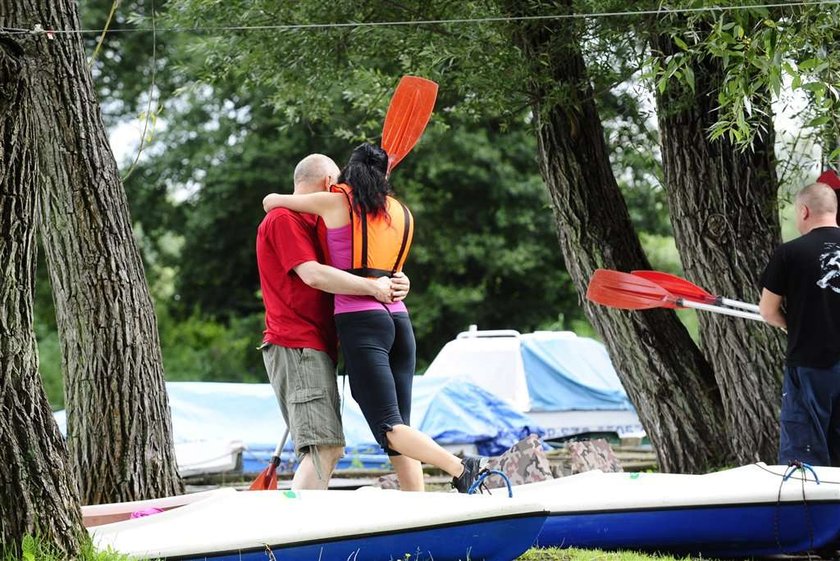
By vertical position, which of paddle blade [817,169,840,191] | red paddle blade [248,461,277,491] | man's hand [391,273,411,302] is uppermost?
paddle blade [817,169,840,191]

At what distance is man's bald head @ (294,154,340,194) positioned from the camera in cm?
557

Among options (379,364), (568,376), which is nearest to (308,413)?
(379,364)

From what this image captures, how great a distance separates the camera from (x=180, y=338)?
25250 mm

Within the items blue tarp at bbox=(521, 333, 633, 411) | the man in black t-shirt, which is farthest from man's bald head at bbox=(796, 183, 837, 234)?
blue tarp at bbox=(521, 333, 633, 411)

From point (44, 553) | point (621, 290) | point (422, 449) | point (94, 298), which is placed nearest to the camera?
point (44, 553)

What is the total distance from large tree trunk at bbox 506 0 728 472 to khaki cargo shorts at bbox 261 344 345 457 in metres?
2.65

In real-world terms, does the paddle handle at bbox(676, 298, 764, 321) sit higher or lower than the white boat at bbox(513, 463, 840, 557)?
higher

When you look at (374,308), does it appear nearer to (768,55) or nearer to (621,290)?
(768,55)

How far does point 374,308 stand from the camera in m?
5.10

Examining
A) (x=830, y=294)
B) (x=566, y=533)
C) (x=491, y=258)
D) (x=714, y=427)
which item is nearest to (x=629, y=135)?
(x=714, y=427)

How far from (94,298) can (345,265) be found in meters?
1.23

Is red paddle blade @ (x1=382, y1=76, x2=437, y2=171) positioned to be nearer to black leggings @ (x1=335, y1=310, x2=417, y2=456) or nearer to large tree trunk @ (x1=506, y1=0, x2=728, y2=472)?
large tree trunk @ (x1=506, y1=0, x2=728, y2=472)

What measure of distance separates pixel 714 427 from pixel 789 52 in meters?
2.95

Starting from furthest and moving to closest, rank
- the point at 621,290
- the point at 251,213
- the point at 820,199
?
the point at 251,213, the point at 621,290, the point at 820,199
